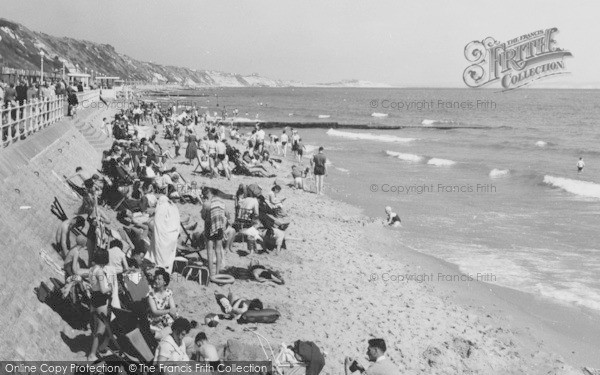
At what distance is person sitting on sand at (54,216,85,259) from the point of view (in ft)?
27.7

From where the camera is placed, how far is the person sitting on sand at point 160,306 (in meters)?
7.23

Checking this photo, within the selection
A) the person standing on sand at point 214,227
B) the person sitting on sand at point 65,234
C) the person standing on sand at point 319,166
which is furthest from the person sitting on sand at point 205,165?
the person sitting on sand at point 65,234

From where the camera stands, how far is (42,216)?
9.42 metres

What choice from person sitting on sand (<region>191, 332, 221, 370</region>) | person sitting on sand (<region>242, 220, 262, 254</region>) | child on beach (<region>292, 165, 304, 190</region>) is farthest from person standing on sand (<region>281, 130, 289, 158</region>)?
person sitting on sand (<region>191, 332, 221, 370</region>)

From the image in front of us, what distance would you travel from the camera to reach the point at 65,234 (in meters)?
8.50

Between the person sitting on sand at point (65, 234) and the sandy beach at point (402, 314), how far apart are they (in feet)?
5.62

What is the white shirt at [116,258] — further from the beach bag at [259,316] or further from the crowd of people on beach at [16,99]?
the crowd of people on beach at [16,99]

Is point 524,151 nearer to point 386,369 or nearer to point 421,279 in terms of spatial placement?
point 421,279

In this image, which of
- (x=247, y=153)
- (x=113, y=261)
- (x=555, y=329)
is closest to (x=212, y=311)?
(x=113, y=261)

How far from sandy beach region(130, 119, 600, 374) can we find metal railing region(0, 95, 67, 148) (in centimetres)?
414

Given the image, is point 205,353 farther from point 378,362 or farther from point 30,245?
point 30,245

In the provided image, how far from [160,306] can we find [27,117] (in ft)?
26.8

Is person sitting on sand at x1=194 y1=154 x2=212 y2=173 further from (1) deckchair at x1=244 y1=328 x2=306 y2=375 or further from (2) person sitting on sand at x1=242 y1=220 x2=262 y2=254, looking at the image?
(1) deckchair at x1=244 y1=328 x2=306 y2=375

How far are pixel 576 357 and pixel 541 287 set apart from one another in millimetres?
2908
